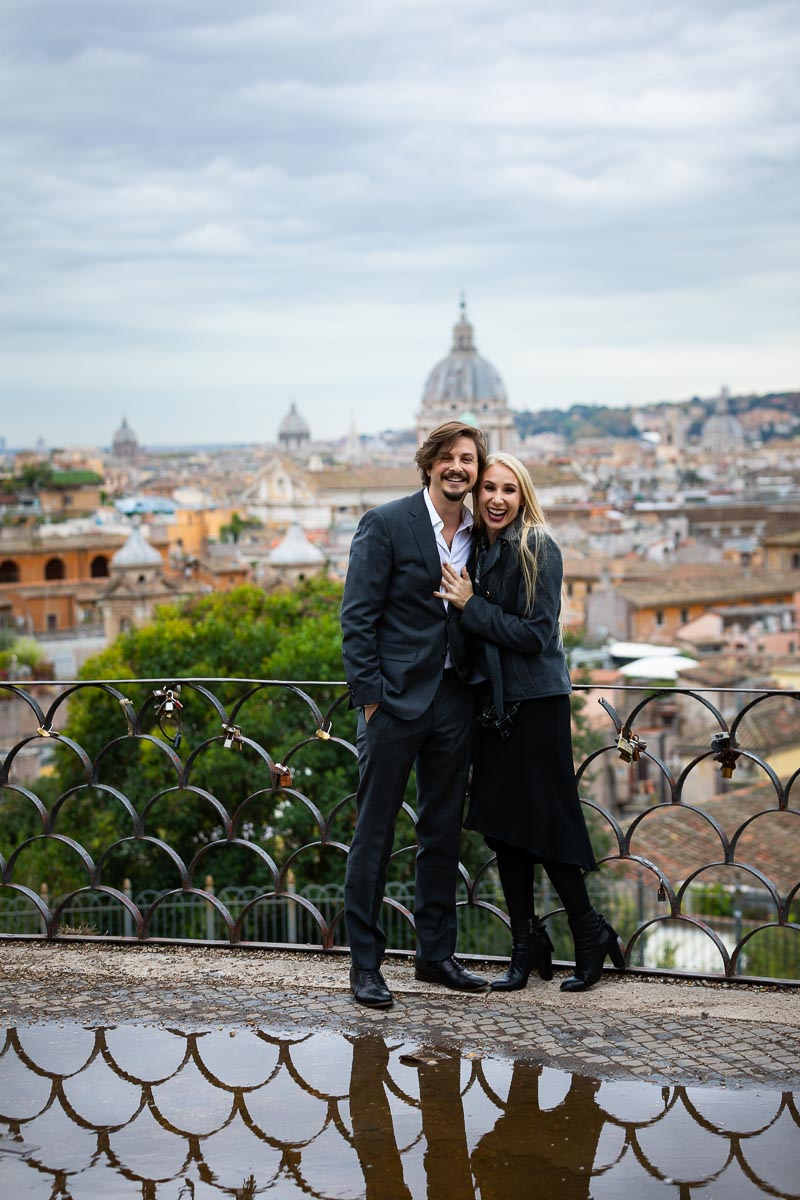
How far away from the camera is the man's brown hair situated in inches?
141

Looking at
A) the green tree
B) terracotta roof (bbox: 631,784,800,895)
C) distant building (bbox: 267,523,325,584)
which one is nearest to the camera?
the green tree

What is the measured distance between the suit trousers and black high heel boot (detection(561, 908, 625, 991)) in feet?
1.07

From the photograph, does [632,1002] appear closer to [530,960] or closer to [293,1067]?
[530,960]

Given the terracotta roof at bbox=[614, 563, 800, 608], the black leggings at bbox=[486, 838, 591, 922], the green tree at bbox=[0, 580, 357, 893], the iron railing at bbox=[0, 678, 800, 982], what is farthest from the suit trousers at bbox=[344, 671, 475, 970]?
the terracotta roof at bbox=[614, 563, 800, 608]

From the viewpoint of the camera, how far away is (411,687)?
11.9ft

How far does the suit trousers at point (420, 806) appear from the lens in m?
3.65

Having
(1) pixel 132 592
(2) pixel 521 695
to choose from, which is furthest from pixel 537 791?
(1) pixel 132 592

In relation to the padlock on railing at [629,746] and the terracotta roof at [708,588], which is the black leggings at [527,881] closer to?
the padlock on railing at [629,746]

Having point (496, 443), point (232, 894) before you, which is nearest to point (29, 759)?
point (232, 894)

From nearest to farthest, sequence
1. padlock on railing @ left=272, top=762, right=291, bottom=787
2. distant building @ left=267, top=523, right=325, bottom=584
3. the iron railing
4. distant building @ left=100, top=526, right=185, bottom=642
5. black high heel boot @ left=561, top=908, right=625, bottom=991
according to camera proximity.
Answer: black high heel boot @ left=561, top=908, right=625, bottom=991
padlock on railing @ left=272, top=762, right=291, bottom=787
the iron railing
distant building @ left=267, top=523, right=325, bottom=584
distant building @ left=100, top=526, right=185, bottom=642

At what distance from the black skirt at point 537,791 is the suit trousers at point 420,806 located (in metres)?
0.10

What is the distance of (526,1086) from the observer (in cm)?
313

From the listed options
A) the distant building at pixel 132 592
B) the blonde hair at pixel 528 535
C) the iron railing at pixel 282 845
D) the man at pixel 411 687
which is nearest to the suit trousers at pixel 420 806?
the man at pixel 411 687

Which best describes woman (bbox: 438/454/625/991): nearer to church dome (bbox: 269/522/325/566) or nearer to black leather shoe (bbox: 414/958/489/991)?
black leather shoe (bbox: 414/958/489/991)
